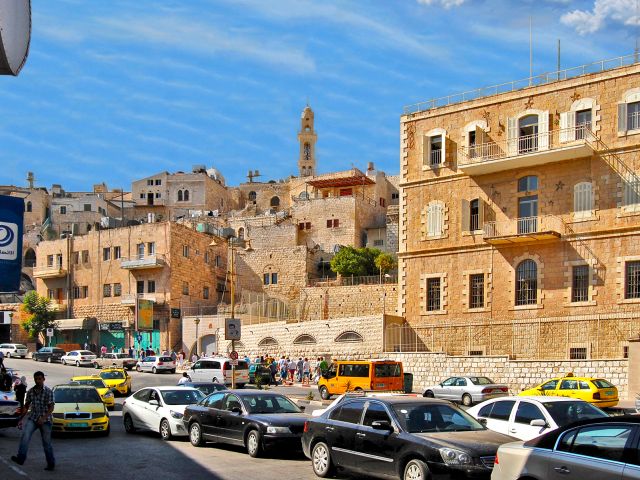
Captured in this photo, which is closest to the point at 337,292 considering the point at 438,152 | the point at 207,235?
the point at 207,235

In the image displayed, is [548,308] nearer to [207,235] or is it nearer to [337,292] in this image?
[337,292]

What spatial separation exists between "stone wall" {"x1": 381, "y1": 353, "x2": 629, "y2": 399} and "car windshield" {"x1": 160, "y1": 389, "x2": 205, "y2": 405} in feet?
64.1

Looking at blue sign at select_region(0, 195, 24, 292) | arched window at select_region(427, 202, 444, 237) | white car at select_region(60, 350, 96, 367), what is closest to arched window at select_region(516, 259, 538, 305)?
arched window at select_region(427, 202, 444, 237)

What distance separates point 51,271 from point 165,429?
186 feet

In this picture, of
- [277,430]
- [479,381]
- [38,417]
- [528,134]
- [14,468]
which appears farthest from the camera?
[528,134]

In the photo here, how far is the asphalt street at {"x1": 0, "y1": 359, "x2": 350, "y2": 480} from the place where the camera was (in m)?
15.3

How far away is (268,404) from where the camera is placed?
18.8 m

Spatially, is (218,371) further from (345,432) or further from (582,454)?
(582,454)

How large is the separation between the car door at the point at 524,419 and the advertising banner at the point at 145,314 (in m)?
51.5

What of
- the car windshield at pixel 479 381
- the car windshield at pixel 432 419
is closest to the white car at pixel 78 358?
the car windshield at pixel 479 381

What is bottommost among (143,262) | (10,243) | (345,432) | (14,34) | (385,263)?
(345,432)

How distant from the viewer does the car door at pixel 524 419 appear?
16016 mm

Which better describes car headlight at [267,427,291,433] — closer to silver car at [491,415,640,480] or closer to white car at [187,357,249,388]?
silver car at [491,415,640,480]

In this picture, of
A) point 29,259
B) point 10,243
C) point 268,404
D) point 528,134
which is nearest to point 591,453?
point 268,404
